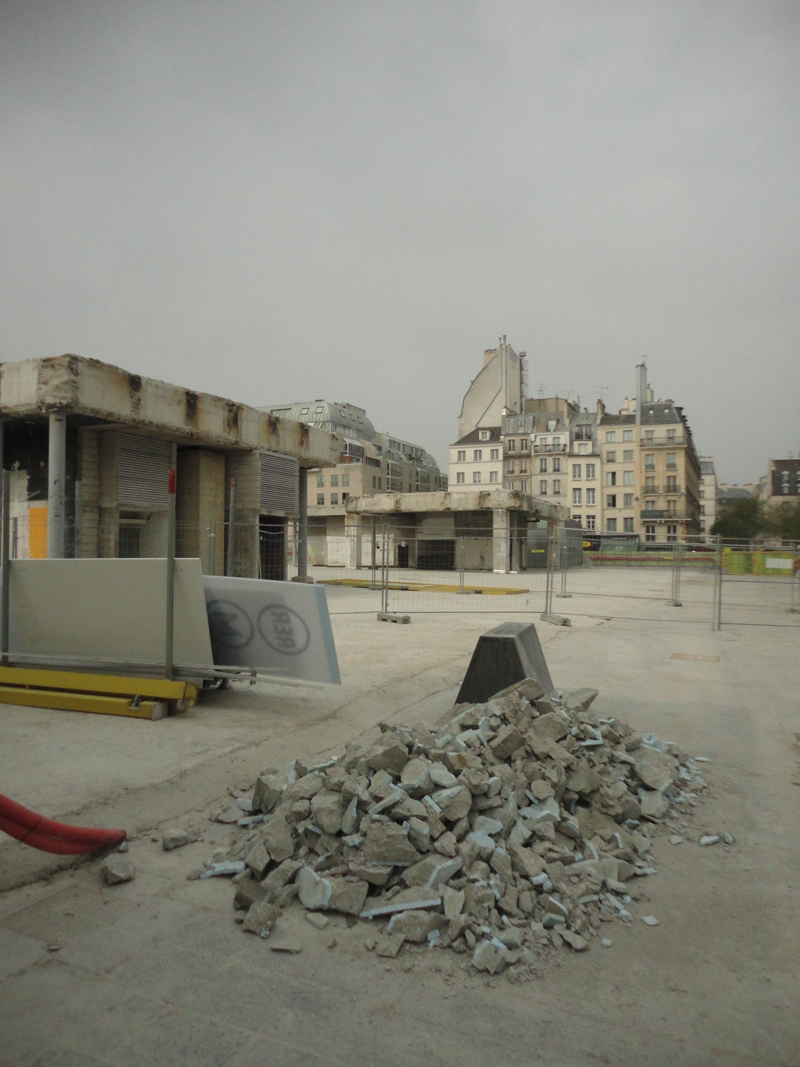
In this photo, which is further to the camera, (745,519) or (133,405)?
(745,519)

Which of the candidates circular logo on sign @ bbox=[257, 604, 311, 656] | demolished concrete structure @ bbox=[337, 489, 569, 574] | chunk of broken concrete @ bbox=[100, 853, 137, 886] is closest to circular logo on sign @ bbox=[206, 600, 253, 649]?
circular logo on sign @ bbox=[257, 604, 311, 656]

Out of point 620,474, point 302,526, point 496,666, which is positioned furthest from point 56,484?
point 620,474

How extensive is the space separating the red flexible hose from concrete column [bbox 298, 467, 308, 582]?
17.2m

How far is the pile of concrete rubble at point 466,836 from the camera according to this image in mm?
3104

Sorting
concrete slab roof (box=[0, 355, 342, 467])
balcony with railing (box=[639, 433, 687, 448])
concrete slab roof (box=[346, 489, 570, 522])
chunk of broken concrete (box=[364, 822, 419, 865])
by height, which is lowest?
chunk of broken concrete (box=[364, 822, 419, 865])

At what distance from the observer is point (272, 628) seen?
22.0 feet

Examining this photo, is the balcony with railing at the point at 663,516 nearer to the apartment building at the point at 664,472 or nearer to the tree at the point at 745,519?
the apartment building at the point at 664,472

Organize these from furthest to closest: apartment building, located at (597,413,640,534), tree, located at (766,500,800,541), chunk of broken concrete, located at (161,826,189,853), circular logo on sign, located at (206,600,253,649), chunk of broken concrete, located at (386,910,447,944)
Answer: apartment building, located at (597,413,640,534) → tree, located at (766,500,800,541) → circular logo on sign, located at (206,600,253,649) → chunk of broken concrete, located at (161,826,189,853) → chunk of broken concrete, located at (386,910,447,944)

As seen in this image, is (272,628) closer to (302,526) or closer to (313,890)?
(313,890)

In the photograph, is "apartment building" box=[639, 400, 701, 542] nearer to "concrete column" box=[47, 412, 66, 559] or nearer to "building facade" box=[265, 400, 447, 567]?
"building facade" box=[265, 400, 447, 567]

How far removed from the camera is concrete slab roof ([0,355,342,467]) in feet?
46.9

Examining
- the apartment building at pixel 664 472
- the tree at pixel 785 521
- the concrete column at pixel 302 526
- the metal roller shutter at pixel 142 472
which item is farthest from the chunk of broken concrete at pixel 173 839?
the apartment building at pixel 664 472

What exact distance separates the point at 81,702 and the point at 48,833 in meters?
3.40

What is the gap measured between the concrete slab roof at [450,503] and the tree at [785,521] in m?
27.3
